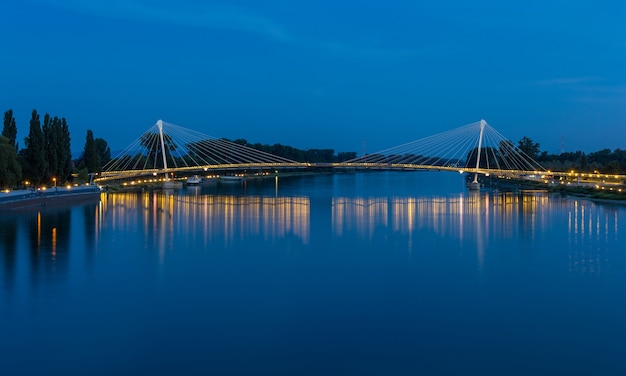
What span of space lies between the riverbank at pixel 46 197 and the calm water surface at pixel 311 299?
3433 millimetres

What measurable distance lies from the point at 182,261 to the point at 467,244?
16.1ft

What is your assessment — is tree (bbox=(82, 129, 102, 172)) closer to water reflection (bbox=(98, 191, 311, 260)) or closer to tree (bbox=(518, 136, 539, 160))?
water reflection (bbox=(98, 191, 311, 260))

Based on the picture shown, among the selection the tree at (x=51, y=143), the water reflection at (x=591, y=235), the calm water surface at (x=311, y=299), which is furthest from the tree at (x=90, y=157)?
the water reflection at (x=591, y=235)

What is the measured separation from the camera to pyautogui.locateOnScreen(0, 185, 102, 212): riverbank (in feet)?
57.2

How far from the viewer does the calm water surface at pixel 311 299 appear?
521 cm

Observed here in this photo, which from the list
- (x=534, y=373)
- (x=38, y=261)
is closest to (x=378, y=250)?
(x=38, y=261)

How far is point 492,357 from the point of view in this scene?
17.3 feet

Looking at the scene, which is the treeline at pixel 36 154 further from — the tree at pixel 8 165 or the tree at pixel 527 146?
the tree at pixel 527 146

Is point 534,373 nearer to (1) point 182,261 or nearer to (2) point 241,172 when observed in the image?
(1) point 182,261

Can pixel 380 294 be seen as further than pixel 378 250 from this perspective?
No

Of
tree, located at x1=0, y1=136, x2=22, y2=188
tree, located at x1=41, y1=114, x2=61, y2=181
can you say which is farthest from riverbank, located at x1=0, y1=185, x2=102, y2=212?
tree, located at x1=41, y1=114, x2=61, y2=181

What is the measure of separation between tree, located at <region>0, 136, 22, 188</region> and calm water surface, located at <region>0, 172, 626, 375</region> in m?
4.83

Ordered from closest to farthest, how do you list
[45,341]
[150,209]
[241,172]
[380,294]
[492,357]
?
[492,357]
[45,341]
[380,294]
[150,209]
[241,172]

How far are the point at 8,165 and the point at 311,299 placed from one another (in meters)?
14.6
